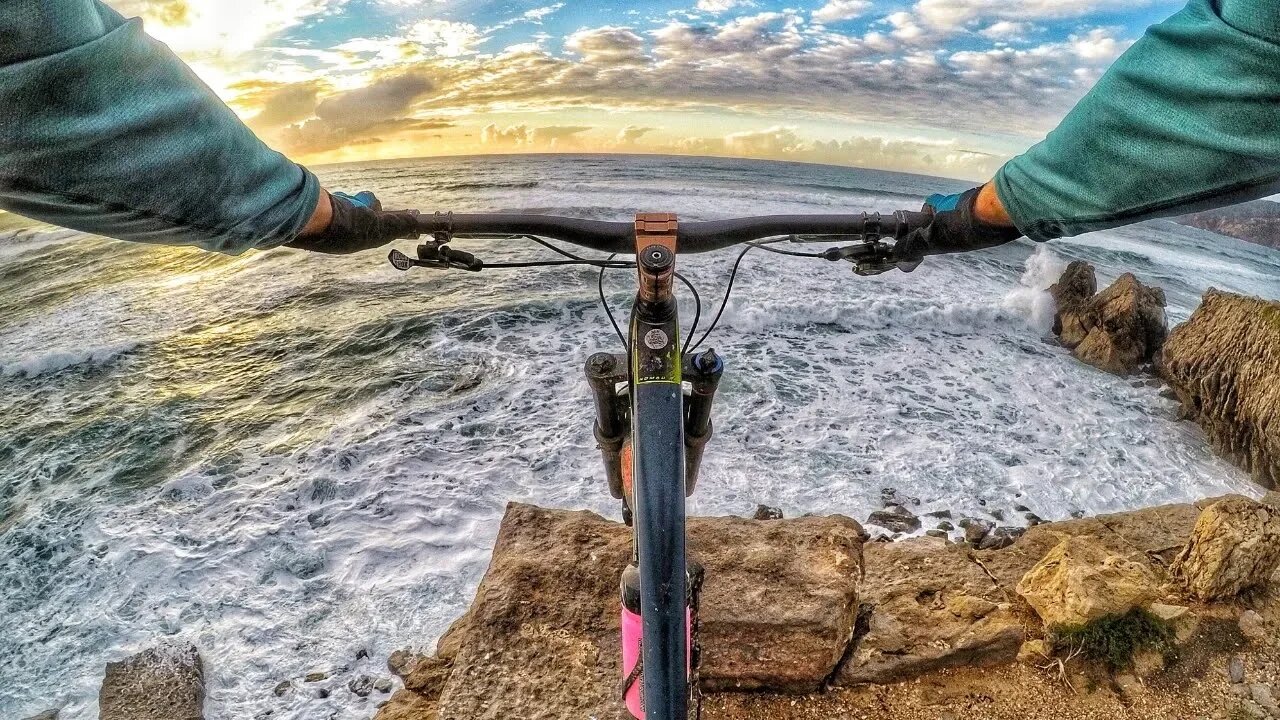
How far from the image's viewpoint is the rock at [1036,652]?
10.5ft

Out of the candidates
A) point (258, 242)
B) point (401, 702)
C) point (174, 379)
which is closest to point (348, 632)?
point (401, 702)

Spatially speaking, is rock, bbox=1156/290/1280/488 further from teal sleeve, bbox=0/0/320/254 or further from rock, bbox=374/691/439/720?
teal sleeve, bbox=0/0/320/254

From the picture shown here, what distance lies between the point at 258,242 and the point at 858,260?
1.73 metres

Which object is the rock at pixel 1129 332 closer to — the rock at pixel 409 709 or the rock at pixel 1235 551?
the rock at pixel 1235 551

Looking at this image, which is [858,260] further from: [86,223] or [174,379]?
[174,379]

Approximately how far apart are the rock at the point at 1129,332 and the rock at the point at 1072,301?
21.9 inches

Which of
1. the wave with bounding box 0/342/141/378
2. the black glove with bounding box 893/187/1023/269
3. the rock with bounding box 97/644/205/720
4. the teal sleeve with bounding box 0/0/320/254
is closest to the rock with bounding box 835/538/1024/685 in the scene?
the black glove with bounding box 893/187/1023/269

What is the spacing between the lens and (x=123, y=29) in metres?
0.79

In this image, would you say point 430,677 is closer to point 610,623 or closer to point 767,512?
point 610,623

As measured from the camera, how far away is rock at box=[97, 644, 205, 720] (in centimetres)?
382

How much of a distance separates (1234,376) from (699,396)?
882 centimetres

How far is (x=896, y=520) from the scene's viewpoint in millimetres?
5676

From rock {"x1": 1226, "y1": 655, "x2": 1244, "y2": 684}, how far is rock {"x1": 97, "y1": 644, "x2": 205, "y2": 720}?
243 inches

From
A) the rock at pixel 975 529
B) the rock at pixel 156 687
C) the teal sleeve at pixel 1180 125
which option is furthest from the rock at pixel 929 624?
the rock at pixel 156 687
